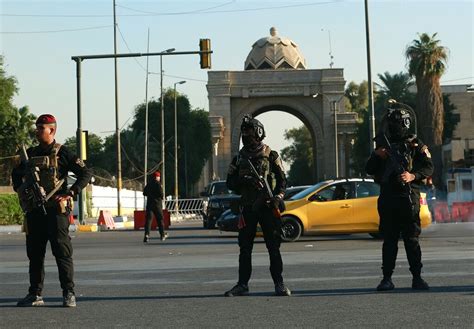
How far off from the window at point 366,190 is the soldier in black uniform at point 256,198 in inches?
528

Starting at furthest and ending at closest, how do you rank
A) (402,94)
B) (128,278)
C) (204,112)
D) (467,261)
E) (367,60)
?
(204,112)
(402,94)
(367,60)
(467,261)
(128,278)

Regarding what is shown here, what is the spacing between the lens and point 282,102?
325 feet

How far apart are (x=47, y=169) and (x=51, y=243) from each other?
0.67 metres

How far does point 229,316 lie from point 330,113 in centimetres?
9032

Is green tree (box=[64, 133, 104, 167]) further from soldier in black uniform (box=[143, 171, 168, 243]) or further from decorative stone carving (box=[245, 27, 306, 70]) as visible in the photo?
soldier in black uniform (box=[143, 171, 168, 243])

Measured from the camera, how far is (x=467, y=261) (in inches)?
606

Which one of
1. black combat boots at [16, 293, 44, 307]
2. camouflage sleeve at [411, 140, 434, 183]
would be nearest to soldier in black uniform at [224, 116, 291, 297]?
camouflage sleeve at [411, 140, 434, 183]

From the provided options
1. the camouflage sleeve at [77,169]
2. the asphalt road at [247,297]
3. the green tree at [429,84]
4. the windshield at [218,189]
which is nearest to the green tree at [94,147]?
the green tree at [429,84]

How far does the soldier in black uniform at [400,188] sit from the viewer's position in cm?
1111

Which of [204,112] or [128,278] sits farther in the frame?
[204,112]

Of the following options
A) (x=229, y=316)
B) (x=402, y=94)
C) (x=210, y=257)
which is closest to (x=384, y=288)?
(x=229, y=316)

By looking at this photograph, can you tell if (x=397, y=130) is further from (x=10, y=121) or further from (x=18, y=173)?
(x=10, y=121)

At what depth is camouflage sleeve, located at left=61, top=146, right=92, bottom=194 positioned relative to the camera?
33.8 ft

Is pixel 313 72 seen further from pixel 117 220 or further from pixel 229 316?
pixel 229 316
